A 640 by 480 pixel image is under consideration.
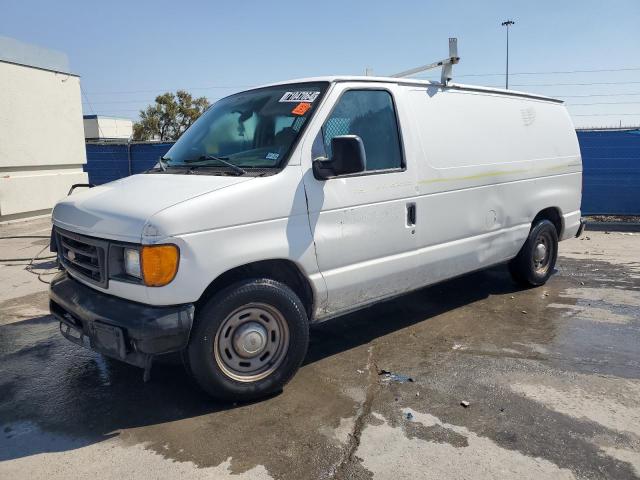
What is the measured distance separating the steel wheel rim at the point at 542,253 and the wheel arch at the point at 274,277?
342 cm

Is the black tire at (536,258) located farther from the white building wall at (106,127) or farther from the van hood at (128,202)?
the white building wall at (106,127)

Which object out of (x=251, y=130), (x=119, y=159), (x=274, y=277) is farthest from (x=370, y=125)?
(x=119, y=159)

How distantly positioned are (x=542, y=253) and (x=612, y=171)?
6.56 metres

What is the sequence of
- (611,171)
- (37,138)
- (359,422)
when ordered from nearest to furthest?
(359,422) → (611,171) → (37,138)

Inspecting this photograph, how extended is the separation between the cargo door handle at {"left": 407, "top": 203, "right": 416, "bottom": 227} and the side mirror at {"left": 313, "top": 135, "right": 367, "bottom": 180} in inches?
32.2

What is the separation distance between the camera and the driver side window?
4023 mm

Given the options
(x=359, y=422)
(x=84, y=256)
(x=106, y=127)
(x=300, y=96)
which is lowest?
(x=359, y=422)

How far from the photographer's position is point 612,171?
11516mm

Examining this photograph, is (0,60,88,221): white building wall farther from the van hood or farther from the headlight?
the headlight

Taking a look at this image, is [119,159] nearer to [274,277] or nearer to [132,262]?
[274,277]

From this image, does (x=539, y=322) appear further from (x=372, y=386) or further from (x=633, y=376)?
(x=372, y=386)

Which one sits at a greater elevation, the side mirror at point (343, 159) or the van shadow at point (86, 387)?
the side mirror at point (343, 159)

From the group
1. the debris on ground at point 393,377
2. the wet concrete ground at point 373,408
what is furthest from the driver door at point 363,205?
the wet concrete ground at point 373,408

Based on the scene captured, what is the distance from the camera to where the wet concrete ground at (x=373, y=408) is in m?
2.97
